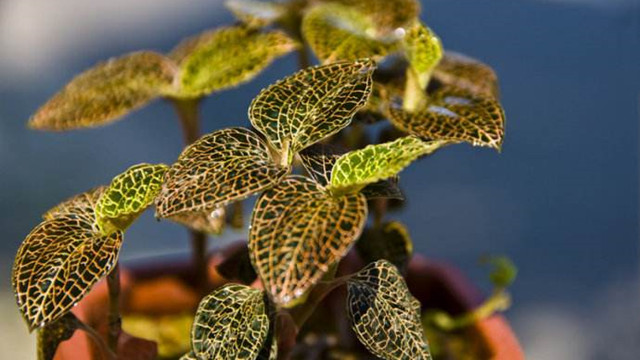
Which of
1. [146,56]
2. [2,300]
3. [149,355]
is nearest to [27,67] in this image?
[2,300]

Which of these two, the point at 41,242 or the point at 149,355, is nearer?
the point at 41,242

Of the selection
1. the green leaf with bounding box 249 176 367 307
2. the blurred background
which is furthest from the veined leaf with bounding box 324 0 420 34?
the blurred background

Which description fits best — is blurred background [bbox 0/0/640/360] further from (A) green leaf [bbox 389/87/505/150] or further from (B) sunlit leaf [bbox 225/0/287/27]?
(A) green leaf [bbox 389/87/505/150]

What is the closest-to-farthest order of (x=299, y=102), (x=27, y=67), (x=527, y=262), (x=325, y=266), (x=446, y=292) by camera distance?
(x=325, y=266), (x=299, y=102), (x=446, y=292), (x=527, y=262), (x=27, y=67)

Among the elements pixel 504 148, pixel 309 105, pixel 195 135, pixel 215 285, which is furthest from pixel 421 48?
pixel 504 148

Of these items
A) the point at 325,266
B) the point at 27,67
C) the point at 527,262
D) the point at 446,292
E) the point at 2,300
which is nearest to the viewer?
the point at 325,266

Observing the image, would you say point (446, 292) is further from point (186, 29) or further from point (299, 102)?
point (186, 29)
